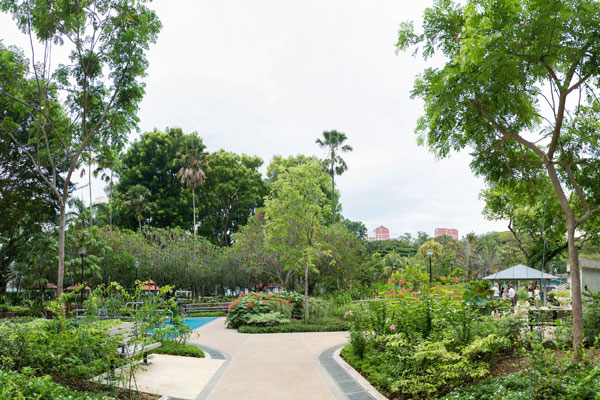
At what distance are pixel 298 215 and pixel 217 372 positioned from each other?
867 centimetres

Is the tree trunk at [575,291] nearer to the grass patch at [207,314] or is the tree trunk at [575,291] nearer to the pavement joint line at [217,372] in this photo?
the pavement joint line at [217,372]

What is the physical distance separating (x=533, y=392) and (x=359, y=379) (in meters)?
3.27

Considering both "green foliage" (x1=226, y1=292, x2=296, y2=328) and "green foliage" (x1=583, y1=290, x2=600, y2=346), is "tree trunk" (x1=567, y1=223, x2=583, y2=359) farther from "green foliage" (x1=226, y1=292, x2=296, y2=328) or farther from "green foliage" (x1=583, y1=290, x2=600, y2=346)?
"green foliage" (x1=226, y1=292, x2=296, y2=328)

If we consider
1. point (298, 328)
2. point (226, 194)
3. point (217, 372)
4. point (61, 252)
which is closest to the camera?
point (217, 372)

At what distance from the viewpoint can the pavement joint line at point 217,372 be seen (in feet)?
20.9

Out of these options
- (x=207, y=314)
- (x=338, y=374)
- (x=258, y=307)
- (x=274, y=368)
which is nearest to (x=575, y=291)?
(x=338, y=374)

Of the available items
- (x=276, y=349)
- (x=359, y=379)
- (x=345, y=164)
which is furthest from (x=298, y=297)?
(x=345, y=164)

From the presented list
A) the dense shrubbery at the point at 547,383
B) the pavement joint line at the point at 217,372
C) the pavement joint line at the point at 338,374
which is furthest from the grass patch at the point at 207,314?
the dense shrubbery at the point at 547,383

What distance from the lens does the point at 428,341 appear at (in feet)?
20.0

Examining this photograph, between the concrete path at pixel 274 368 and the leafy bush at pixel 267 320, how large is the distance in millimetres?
1514

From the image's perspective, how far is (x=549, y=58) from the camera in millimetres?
6621

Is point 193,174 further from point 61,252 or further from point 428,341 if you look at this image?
point 428,341

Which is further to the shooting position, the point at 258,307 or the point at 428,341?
the point at 258,307

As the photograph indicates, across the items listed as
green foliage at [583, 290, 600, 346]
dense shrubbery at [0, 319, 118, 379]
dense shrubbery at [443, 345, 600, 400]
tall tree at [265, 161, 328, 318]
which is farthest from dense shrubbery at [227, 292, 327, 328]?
dense shrubbery at [443, 345, 600, 400]
